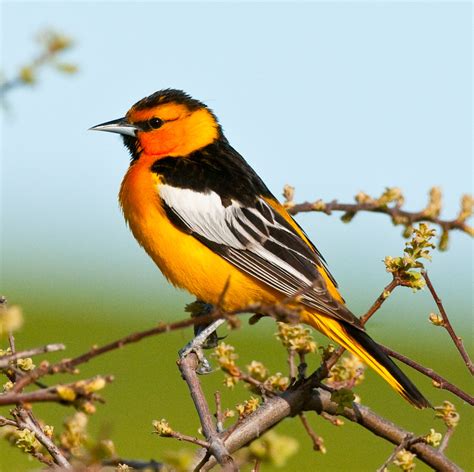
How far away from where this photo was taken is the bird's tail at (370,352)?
3.14m

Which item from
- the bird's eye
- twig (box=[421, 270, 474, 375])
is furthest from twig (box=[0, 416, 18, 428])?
the bird's eye

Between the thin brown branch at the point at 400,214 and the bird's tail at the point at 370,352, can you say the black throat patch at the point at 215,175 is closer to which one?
the bird's tail at the point at 370,352

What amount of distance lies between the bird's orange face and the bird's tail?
1.25 meters

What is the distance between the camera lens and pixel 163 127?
4348 millimetres

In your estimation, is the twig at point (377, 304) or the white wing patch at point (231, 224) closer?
the twig at point (377, 304)

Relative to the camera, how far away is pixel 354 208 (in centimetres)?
221

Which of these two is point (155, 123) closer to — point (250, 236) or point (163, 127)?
point (163, 127)

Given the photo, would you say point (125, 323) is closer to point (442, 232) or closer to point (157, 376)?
point (157, 376)

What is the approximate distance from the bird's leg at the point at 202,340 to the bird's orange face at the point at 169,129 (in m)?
0.88

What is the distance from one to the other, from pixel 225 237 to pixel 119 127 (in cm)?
100

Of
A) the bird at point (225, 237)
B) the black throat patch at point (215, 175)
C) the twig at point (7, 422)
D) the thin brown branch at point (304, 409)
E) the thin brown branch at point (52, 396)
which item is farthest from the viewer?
the black throat patch at point (215, 175)

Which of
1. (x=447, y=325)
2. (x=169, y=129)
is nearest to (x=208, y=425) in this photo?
(x=447, y=325)

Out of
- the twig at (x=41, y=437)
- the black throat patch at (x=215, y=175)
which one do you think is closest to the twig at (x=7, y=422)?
the twig at (x=41, y=437)

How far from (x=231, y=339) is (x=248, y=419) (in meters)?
10.3
